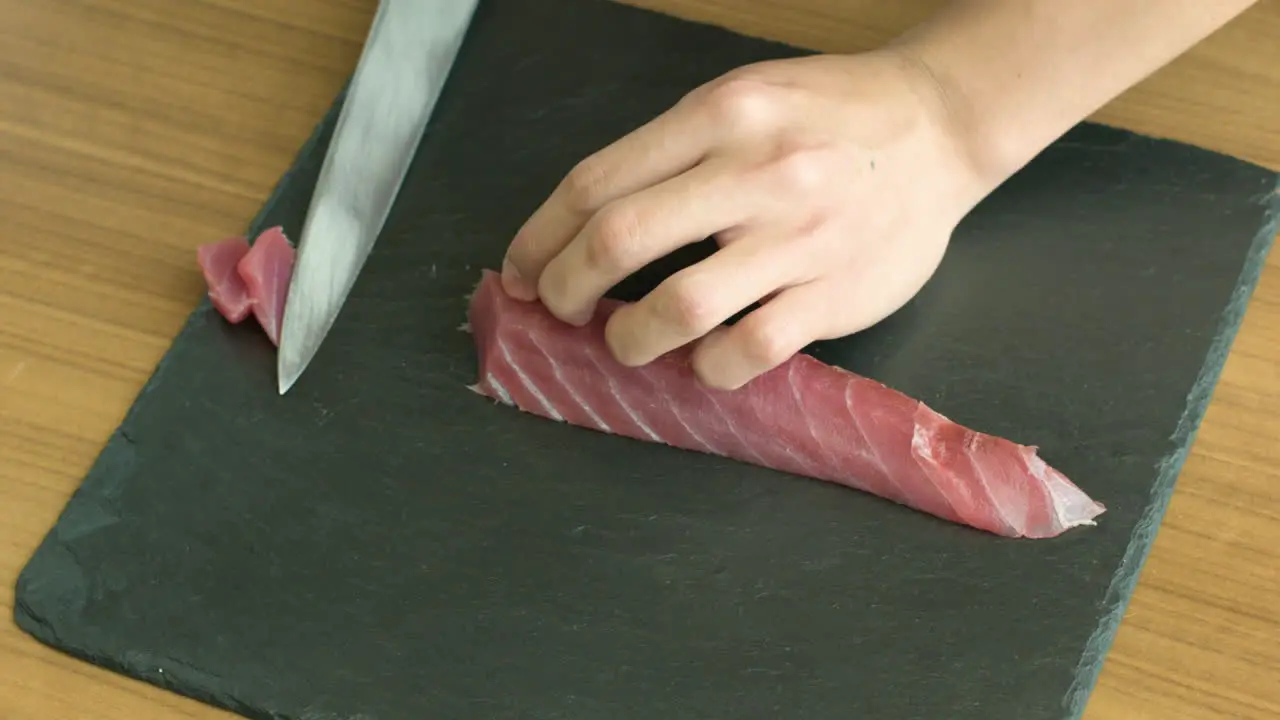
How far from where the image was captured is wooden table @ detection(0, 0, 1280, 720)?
1.55 m

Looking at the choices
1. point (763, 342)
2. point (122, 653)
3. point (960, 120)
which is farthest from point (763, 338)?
point (122, 653)

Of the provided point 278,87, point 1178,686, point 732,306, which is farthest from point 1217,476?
point 278,87

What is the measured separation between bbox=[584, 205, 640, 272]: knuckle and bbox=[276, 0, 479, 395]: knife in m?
0.39

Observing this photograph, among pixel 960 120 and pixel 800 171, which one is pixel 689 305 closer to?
pixel 800 171

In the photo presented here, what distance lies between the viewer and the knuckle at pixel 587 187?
160 centimetres

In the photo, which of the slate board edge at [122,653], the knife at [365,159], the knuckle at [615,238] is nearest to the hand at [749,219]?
the knuckle at [615,238]

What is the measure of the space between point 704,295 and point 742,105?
0.22 m

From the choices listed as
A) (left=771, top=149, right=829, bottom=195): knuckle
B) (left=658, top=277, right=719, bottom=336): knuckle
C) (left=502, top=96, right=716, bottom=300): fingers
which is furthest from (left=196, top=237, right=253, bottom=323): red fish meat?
(left=771, top=149, right=829, bottom=195): knuckle

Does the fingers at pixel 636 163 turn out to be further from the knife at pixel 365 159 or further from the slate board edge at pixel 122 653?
the slate board edge at pixel 122 653

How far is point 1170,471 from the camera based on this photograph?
1.66 meters

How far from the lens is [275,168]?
1.98 m

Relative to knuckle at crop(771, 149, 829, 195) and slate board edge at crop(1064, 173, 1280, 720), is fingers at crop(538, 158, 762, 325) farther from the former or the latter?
slate board edge at crop(1064, 173, 1280, 720)

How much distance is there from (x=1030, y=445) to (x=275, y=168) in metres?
1.03

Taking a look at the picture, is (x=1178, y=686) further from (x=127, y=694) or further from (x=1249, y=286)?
(x=127, y=694)
